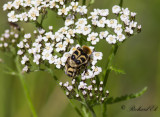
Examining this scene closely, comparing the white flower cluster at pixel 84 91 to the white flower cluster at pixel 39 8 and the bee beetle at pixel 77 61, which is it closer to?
the bee beetle at pixel 77 61

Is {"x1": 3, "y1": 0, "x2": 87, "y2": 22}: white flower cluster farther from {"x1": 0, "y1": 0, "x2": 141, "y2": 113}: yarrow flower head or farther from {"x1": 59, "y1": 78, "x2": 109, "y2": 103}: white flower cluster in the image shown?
{"x1": 59, "y1": 78, "x2": 109, "y2": 103}: white flower cluster

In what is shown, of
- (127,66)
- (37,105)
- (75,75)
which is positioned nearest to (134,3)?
(127,66)

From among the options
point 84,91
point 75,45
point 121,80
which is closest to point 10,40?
point 75,45

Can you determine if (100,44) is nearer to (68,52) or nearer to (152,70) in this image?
(152,70)

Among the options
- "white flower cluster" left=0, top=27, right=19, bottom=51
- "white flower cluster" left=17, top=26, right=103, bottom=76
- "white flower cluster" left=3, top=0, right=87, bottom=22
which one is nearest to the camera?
"white flower cluster" left=17, top=26, right=103, bottom=76

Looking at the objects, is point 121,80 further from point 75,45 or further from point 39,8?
point 39,8

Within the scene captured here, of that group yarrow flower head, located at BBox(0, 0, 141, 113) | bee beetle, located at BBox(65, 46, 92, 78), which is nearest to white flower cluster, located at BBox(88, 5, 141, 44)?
yarrow flower head, located at BBox(0, 0, 141, 113)
